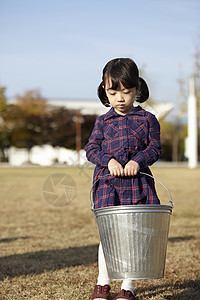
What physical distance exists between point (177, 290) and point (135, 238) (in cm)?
104

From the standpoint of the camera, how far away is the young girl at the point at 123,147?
9.18 ft

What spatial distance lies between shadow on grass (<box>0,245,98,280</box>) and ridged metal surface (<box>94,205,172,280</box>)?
1.42m

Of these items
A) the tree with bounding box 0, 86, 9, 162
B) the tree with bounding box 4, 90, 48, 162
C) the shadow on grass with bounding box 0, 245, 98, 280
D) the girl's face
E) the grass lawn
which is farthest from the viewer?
the tree with bounding box 4, 90, 48, 162

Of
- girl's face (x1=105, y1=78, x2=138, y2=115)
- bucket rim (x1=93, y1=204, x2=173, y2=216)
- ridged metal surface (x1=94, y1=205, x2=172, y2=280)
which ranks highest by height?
girl's face (x1=105, y1=78, x2=138, y2=115)

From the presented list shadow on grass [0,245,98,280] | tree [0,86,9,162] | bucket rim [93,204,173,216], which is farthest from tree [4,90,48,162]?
bucket rim [93,204,173,216]

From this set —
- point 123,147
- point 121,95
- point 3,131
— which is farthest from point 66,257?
point 3,131

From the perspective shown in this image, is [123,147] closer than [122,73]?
No

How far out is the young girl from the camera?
9.18 ft

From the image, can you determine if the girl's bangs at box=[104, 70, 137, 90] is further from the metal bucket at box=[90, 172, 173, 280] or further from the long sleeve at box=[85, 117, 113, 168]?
the metal bucket at box=[90, 172, 173, 280]

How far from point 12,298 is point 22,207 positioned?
5.74 metres

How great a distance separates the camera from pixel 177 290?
11.0 ft

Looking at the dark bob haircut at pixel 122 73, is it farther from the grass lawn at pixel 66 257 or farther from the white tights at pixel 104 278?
the grass lawn at pixel 66 257

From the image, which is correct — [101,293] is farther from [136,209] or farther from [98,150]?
[98,150]

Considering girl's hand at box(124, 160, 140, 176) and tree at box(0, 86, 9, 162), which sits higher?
girl's hand at box(124, 160, 140, 176)
